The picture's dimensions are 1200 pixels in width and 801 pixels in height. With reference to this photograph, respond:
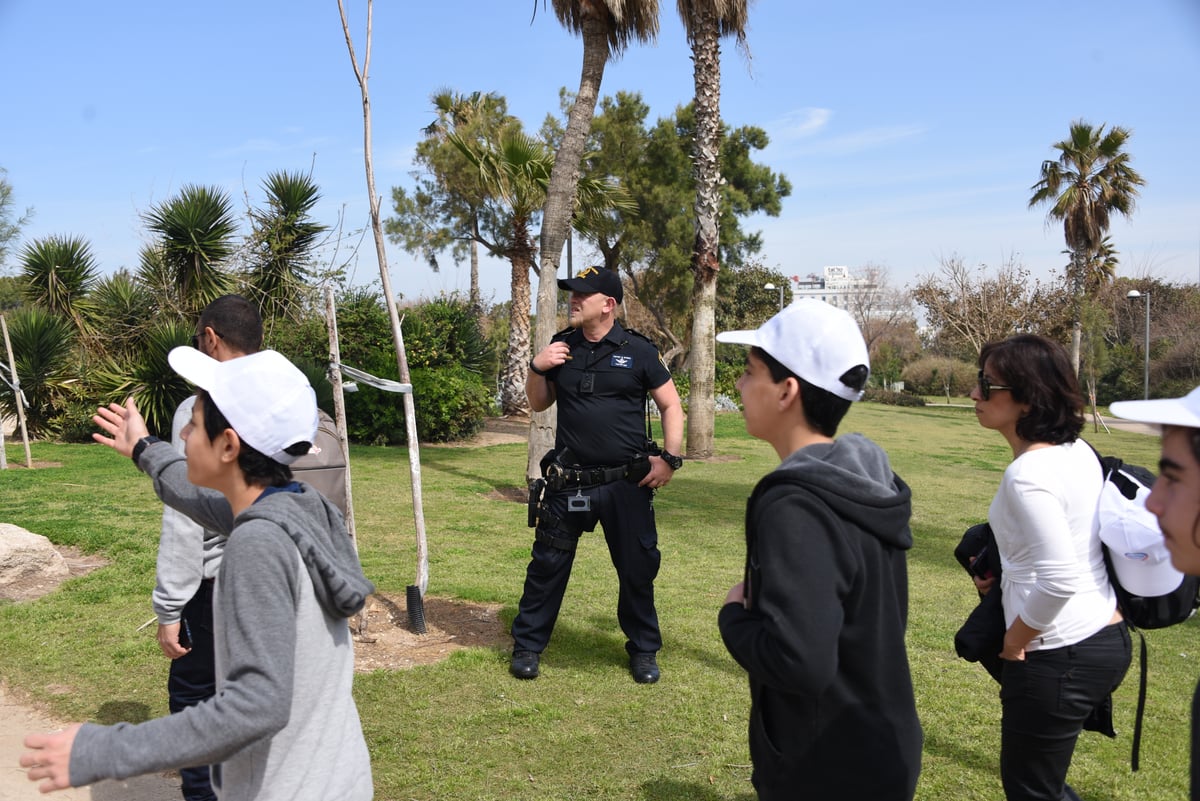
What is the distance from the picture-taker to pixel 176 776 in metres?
4.04

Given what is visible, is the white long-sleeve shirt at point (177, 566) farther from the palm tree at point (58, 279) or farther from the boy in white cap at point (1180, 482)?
the palm tree at point (58, 279)

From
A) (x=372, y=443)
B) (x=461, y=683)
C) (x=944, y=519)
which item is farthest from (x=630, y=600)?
(x=372, y=443)

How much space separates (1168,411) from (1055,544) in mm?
1139

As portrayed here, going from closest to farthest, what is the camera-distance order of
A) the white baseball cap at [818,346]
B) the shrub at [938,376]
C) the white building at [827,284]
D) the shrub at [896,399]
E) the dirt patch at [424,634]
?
the white baseball cap at [818,346] → the dirt patch at [424,634] → the shrub at [896,399] → the shrub at [938,376] → the white building at [827,284]

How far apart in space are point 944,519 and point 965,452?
995 centimetres

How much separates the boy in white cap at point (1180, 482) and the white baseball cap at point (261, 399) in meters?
1.56

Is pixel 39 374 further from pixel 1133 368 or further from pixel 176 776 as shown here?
pixel 1133 368

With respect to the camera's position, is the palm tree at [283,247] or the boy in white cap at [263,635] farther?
the palm tree at [283,247]

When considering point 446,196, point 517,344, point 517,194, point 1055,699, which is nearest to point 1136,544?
point 1055,699

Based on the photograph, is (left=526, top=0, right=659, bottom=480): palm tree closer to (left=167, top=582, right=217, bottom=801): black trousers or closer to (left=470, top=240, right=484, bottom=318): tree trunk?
(left=167, top=582, right=217, bottom=801): black trousers

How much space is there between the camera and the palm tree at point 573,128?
1075cm

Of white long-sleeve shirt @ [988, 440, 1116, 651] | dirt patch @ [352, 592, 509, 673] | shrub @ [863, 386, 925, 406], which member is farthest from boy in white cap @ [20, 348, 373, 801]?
shrub @ [863, 386, 925, 406]

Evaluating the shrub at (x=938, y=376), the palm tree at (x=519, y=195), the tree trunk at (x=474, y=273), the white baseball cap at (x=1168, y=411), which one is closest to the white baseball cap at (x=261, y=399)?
the white baseball cap at (x=1168, y=411)

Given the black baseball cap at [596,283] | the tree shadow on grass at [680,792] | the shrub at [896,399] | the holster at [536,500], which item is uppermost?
the black baseball cap at [596,283]
